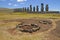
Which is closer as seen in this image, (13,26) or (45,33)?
(45,33)

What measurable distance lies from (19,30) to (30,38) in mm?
5059

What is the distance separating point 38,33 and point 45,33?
160 centimetres

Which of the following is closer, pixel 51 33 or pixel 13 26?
pixel 51 33

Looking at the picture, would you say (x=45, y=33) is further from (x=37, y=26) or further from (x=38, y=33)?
(x=37, y=26)

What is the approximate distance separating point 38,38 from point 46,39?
5.52 feet

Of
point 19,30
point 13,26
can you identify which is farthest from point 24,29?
point 13,26

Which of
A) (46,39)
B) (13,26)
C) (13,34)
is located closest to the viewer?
(46,39)

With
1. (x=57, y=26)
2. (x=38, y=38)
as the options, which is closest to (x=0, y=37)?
(x=38, y=38)

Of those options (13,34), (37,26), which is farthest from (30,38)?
(37,26)

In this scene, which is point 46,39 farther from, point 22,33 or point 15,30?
point 15,30

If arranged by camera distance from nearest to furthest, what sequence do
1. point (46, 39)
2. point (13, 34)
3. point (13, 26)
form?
point (46, 39) → point (13, 34) → point (13, 26)

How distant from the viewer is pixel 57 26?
43000 millimetres

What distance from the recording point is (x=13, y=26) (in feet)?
134

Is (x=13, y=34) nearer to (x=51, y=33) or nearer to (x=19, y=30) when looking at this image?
(x=19, y=30)
